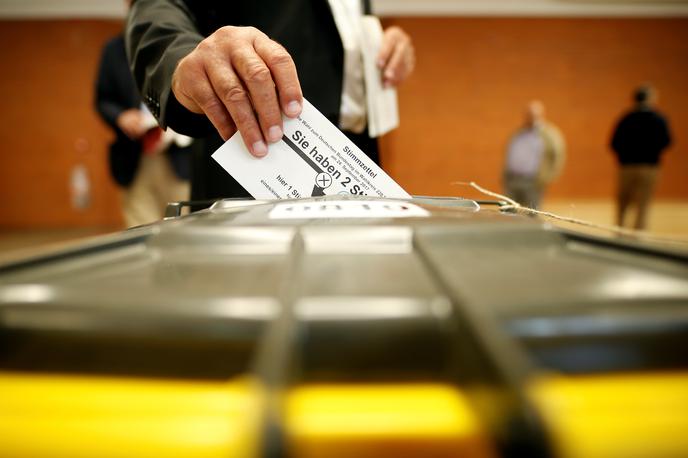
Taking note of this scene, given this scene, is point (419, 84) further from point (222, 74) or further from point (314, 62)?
point (222, 74)

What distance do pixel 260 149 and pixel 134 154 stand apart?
1.39 m

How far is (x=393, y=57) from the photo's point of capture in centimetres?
87

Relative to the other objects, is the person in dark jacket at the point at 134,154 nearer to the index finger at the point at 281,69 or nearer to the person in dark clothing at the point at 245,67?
the person in dark clothing at the point at 245,67

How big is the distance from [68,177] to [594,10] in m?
6.39

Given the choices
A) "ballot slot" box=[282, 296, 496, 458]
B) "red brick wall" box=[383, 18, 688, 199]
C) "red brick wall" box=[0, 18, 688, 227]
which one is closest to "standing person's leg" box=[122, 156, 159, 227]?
"ballot slot" box=[282, 296, 496, 458]

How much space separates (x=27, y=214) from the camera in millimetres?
5250

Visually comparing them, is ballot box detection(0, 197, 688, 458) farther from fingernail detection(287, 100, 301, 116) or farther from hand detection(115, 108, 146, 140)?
hand detection(115, 108, 146, 140)

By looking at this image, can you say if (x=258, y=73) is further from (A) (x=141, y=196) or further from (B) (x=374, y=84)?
(A) (x=141, y=196)

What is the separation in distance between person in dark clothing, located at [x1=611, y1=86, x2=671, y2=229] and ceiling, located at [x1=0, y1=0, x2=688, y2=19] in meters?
2.35

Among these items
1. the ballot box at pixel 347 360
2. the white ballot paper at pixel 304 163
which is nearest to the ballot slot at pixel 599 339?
the ballot box at pixel 347 360

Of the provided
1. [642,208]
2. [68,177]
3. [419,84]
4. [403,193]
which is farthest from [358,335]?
[68,177]

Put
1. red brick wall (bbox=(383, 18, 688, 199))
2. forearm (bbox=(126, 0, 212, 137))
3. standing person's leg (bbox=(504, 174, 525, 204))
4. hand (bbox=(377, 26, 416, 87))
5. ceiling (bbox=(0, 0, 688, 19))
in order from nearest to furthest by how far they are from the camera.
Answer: forearm (bbox=(126, 0, 212, 137)), hand (bbox=(377, 26, 416, 87)), standing person's leg (bbox=(504, 174, 525, 204)), ceiling (bbox=(0, 0, 688, 19)), red brick wall (bbox=(383, 18, 688, 199))

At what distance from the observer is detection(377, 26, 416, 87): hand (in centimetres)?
87

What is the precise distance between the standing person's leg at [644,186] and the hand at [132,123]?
3550 mm
